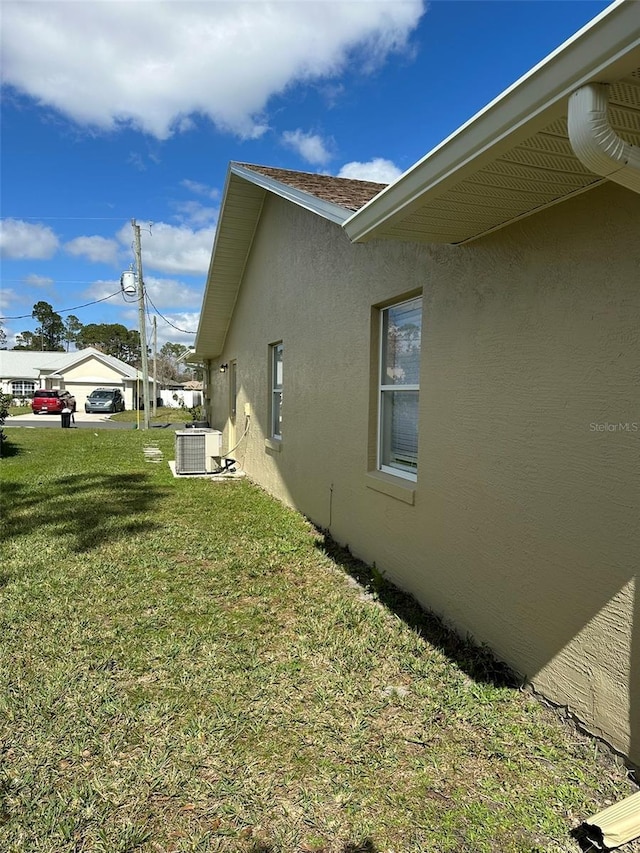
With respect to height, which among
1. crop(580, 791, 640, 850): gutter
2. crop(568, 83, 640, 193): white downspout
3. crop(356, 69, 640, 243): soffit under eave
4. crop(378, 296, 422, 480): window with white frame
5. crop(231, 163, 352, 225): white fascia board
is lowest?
crop(580, 791, 640, 850): gutter

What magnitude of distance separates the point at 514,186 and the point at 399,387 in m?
2.29

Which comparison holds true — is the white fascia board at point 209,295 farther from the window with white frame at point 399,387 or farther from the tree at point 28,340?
the tree at point 28,340

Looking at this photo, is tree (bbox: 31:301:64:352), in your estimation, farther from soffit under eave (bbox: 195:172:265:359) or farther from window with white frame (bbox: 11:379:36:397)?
soffit under eave (bbox: 195:172:265:359)

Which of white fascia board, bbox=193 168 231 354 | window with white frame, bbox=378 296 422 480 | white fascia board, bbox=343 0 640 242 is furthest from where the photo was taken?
white fascia board, bbox=193 168 231 354

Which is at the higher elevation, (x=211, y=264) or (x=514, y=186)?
(x=211, y=264)

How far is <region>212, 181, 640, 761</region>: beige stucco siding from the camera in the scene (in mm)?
2363

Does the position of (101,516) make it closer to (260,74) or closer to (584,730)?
(584,730)

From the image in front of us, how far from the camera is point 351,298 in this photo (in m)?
5.40

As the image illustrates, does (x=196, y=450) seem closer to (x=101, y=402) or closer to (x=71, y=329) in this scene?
(x=101, y=402)

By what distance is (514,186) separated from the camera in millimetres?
2520

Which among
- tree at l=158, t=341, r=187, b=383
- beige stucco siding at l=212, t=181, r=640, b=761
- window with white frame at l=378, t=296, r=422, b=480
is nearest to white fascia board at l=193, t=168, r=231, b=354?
beige stucco siding at l=212, t=181, r=640, b=761

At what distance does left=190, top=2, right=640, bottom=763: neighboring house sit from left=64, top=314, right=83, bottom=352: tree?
93067 mm

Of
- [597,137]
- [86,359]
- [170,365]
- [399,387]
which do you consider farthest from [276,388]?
[170,365]

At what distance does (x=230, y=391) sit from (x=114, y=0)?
8.16m
